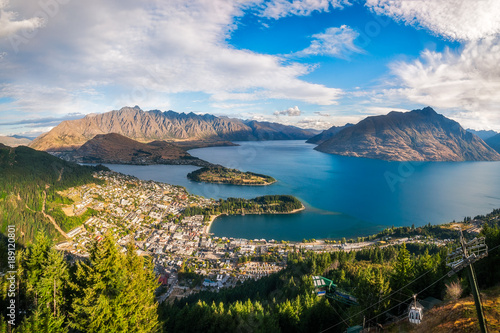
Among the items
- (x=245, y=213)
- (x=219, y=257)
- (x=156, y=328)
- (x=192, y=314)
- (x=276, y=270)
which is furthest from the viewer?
(x=245, y=213)

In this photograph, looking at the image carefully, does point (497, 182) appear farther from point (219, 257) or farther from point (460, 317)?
point (460, 317)

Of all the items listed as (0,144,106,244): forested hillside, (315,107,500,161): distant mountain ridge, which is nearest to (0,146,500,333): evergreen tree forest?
(0,144,106,244): forested hillside

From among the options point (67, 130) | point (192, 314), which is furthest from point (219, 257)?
point (67, 130)

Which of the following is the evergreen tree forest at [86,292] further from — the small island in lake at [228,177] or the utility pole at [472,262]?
the small island in lake at [228,177]

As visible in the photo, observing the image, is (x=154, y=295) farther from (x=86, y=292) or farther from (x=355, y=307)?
(x=355, y=307)

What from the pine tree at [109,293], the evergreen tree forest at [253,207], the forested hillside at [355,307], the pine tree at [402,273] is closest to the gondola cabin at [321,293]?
the forested hillside at [355,307]

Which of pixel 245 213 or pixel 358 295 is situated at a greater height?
pixel 358 295
